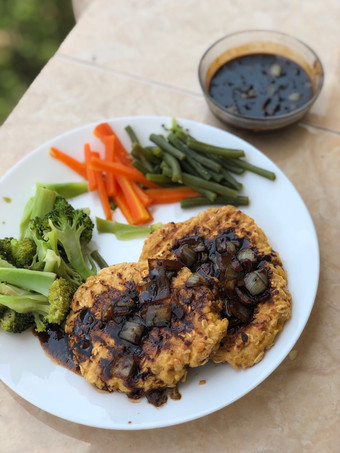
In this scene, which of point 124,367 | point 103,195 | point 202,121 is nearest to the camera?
point 124,367

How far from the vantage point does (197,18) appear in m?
5.45

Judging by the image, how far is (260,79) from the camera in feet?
14.4

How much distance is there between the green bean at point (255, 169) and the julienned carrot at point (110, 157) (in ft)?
3.17

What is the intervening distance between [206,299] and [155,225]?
1.04 metres

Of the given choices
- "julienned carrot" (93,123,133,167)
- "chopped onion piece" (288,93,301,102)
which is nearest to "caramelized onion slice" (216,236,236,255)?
"julienned carrot" (93,123,133,167)

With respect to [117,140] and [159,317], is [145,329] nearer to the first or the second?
[159,317]

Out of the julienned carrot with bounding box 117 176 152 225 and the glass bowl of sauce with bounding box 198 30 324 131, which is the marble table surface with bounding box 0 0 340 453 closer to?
the glass bowl of sauce with bounding box 198 30 324 131

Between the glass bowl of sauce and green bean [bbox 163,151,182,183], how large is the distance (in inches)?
23.9

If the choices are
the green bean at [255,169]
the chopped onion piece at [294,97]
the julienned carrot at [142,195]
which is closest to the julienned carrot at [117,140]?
the julienned carrot at [142,195]

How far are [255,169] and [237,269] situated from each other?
1.08 metres

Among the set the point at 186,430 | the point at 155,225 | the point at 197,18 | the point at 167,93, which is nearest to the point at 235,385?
the point at 186,430

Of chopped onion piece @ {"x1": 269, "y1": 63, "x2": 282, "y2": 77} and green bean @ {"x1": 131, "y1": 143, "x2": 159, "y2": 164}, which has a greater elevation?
chopped onion piece @ {"x1": 269, "y1": 63, "x2": 282, "y2": 77}

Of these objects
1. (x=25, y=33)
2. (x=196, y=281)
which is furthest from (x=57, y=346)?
(x=25, y=33)

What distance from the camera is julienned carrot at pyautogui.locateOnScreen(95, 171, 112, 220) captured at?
13.0 feet
